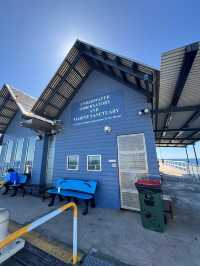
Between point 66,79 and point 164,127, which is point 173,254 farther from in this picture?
point 164,127

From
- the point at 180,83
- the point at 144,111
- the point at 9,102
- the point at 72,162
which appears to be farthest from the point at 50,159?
the point at 180,83

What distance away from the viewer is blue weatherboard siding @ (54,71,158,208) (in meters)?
4.59

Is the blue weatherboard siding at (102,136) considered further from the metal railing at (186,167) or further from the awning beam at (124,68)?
the metal railing at (186,167)

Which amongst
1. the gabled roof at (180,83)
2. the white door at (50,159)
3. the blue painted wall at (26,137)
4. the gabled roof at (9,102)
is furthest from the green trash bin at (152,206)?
the gabled roof at (9,102)

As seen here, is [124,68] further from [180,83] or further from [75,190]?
[75,190]

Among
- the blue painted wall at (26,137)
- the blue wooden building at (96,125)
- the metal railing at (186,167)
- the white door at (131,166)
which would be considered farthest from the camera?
Result: the metal railing at (186,167)

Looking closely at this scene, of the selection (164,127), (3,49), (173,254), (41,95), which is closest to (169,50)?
(173,254)

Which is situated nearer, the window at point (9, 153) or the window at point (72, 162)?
the window at point (72, 162)

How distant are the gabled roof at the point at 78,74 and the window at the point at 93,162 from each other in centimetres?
301

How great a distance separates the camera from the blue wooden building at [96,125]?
4.45m

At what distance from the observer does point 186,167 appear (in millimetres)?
14234

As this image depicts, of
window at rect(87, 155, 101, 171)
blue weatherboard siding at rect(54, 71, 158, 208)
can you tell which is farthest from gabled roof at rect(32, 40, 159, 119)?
window at rect(87, 155, 101, 171)

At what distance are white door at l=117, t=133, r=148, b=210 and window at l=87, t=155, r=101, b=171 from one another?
900 millimetres

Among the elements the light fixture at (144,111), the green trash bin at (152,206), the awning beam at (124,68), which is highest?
the awning beam at (124,68)
